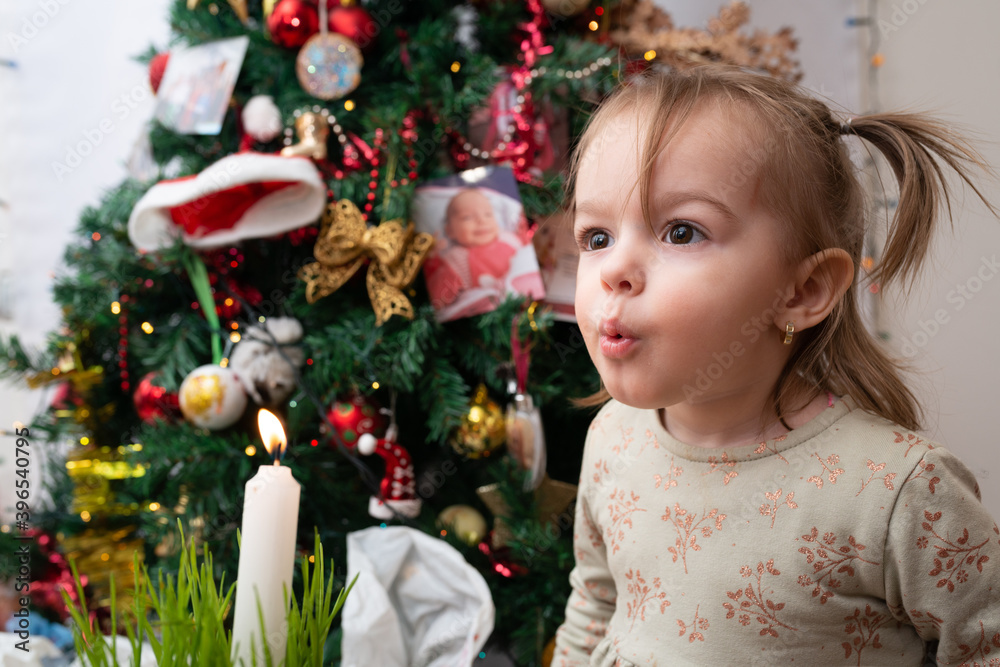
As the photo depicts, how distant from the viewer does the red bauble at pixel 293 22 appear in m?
0.96

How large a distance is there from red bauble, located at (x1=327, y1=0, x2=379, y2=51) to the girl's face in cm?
60

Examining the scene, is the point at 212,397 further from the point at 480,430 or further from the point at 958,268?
the point at 958,268

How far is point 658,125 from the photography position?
0.54 meters

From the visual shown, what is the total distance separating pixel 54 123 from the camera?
5.04 feet

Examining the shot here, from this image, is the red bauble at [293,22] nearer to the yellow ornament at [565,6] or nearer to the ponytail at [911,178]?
the yellow ornament at [565,6]

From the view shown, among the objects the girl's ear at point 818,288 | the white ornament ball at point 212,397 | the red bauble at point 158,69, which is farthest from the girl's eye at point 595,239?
the red bauble at point 158,69

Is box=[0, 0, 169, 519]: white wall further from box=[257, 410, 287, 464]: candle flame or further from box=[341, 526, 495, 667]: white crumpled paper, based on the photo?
box=[257, 410, 287, 464]: candle flame

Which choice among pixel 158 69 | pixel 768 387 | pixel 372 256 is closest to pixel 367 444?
pixel 372 256

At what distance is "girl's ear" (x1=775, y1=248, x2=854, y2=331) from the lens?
56cm

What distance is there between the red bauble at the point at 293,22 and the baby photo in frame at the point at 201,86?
0.24 feet

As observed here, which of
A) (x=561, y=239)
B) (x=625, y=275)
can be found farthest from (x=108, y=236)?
(x=625, y=275)

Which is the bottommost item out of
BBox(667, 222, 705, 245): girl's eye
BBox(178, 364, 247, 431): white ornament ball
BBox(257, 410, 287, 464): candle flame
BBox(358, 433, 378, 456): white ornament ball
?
BBox(358, 433, 378, 456): white ornament ball

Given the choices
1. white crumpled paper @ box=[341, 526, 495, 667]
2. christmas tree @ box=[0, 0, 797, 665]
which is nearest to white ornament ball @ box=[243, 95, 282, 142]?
christmas tree @ box=[0, 0, 797, 665]

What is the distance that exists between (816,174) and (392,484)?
623 millimetres
